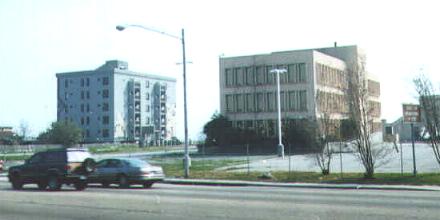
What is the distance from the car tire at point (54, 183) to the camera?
24.7 meters

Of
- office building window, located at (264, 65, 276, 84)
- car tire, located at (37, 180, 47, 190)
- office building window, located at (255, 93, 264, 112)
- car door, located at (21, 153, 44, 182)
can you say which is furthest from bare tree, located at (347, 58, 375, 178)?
office building window, located at (255, 93, 264, 112)

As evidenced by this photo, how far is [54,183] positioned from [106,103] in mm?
125016

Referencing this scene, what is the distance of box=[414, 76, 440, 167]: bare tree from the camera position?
27852 mm

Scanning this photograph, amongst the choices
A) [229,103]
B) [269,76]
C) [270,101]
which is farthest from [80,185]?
[229,103]

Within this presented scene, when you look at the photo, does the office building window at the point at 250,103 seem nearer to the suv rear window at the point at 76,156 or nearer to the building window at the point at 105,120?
the suv rear window at the point at 76,156

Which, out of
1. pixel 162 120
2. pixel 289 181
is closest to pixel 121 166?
pixel 289 181

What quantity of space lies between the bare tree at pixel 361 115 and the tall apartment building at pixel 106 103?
371ft

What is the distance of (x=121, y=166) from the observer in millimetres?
26375

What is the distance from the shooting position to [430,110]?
92.2ft

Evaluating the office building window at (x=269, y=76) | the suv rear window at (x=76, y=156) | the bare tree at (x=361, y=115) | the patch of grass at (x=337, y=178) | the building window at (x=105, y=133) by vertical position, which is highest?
the office building window at (x=269, y=76)

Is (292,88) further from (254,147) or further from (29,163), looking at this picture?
(29,163)

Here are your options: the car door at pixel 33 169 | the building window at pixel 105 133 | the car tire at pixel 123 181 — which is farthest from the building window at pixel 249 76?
the building window at pixel 105 133

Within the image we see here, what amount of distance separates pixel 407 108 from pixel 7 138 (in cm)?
11261

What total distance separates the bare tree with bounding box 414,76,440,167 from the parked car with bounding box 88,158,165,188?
12.9m
